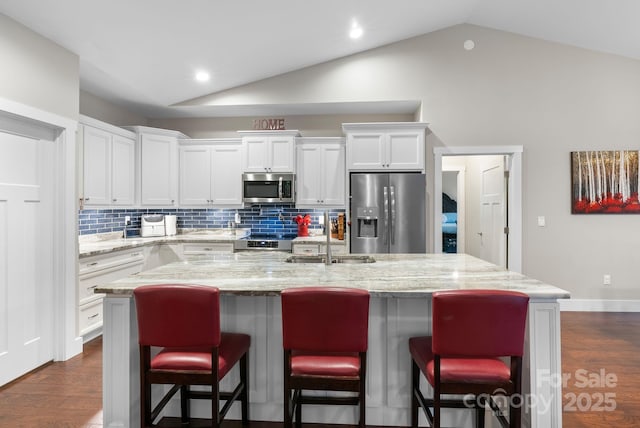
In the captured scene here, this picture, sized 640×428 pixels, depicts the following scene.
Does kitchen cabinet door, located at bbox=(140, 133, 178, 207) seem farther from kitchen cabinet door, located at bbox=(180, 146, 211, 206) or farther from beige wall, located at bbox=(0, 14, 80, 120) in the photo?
beige wall, located at bbox=(0, 14, 80, 120)

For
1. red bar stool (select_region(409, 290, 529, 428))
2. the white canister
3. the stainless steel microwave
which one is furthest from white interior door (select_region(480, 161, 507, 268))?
the white canister

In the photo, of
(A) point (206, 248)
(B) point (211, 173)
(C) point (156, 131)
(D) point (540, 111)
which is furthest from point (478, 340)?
(C) point (156, 131)

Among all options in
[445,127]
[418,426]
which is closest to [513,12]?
[445,127]

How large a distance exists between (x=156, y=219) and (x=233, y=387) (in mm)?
3470

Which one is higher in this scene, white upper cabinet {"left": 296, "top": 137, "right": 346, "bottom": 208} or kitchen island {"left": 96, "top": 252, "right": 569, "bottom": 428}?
white upper cabinet {"left": 296, "top": 137, "right": 346, "bottom": 208}

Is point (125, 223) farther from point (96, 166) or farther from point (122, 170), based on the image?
point (96, 166)

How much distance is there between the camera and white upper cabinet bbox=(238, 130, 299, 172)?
4773 mm

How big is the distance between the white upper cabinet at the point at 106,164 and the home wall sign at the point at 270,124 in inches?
Result: 62.0

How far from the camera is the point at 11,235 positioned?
268 centimetres

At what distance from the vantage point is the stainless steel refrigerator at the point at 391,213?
13.9 feet

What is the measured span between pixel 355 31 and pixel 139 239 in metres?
3.58

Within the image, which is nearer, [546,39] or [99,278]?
[99,278]

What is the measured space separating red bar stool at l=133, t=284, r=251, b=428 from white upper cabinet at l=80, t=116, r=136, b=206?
8.39 feet

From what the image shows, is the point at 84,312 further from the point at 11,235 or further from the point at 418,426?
the point at 418,426
